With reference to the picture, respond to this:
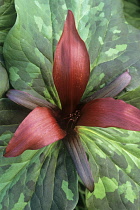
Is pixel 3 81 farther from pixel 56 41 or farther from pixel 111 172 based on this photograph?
pixel 111 172

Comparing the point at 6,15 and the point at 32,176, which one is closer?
the point at 32,176

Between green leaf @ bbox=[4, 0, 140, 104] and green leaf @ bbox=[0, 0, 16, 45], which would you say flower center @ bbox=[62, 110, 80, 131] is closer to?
green leaf @ bbox=[4, 0, 140, 104]

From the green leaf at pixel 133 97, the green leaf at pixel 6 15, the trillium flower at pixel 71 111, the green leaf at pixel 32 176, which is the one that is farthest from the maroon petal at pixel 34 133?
the green leaf at pixel 6 15

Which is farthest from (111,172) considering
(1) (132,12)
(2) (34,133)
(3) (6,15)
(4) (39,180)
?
(1) (132,12)

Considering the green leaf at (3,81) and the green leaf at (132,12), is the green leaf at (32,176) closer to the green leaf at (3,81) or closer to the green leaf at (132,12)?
the green leaf at (3,81)

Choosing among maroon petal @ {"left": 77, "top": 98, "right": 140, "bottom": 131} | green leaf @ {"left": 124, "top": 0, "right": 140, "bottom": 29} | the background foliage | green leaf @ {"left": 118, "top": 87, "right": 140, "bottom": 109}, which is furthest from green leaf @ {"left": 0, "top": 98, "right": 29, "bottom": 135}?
green leaf @ {"left": 124, "top": 0, "right": 140, "bottom": 29}

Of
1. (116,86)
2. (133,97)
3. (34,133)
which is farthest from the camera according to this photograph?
(133,97)

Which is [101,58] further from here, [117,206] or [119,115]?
[117,206]
